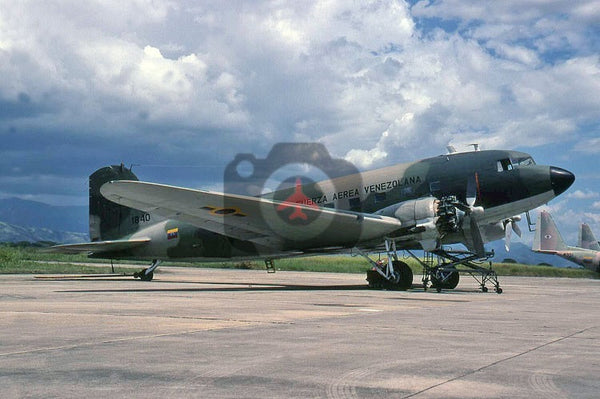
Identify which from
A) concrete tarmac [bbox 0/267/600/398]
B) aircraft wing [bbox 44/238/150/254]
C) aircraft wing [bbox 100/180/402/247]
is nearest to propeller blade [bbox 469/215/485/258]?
aircraft wing [bbox 100/180/402/247]

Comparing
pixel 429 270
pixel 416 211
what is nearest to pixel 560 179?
pixel 416 211

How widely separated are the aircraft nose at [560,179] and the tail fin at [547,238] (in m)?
49.0

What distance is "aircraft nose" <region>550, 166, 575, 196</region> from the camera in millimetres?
23969

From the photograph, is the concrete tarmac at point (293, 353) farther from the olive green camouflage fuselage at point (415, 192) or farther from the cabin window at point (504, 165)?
the cabin window at point (504, 165)

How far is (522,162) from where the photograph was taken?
960 inches

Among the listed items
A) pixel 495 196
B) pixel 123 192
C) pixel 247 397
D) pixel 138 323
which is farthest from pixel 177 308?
pixel 495 196

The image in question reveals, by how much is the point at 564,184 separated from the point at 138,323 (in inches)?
724

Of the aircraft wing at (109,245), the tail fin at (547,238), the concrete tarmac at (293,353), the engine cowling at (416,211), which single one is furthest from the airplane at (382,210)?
the tail fin at (547,238)

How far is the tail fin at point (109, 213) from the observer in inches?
1220

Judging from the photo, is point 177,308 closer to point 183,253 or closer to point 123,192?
point 123,192

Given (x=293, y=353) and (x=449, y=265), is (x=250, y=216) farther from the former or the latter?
(x=293, y=353)

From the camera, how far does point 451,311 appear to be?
48.2ft

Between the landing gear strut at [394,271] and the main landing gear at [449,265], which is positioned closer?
the landing gear strut at [394,271]

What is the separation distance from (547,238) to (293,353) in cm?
7155
